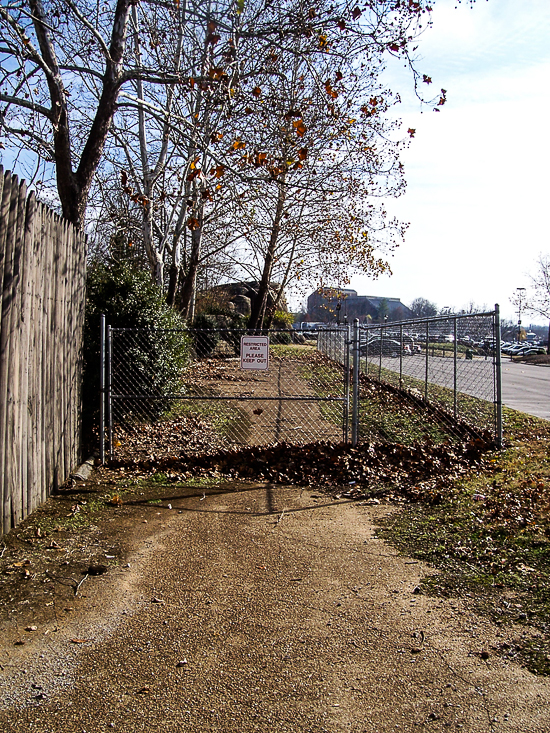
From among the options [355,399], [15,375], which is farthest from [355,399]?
[15,375]

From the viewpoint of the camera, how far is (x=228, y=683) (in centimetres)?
317

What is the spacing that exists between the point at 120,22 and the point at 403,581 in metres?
8.22

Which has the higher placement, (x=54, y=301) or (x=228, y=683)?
(x=54, y=301)

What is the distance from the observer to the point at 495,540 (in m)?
5.17

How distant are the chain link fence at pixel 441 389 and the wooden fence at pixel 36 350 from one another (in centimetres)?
334

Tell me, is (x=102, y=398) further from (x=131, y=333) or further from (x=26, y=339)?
(x=26, y=339)

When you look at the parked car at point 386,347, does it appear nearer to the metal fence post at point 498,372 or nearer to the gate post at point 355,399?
the metal fence post at point 498,372

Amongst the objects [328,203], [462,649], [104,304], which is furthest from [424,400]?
[328,203]

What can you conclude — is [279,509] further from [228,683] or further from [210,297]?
[210,297]


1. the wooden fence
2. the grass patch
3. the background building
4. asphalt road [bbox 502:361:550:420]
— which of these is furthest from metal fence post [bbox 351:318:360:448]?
the background building

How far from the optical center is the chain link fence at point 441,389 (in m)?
8.63

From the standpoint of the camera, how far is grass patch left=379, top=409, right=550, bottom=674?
398 centimetres

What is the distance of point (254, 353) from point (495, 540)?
150 inches

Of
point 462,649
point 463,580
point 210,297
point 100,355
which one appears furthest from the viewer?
point 210,297
